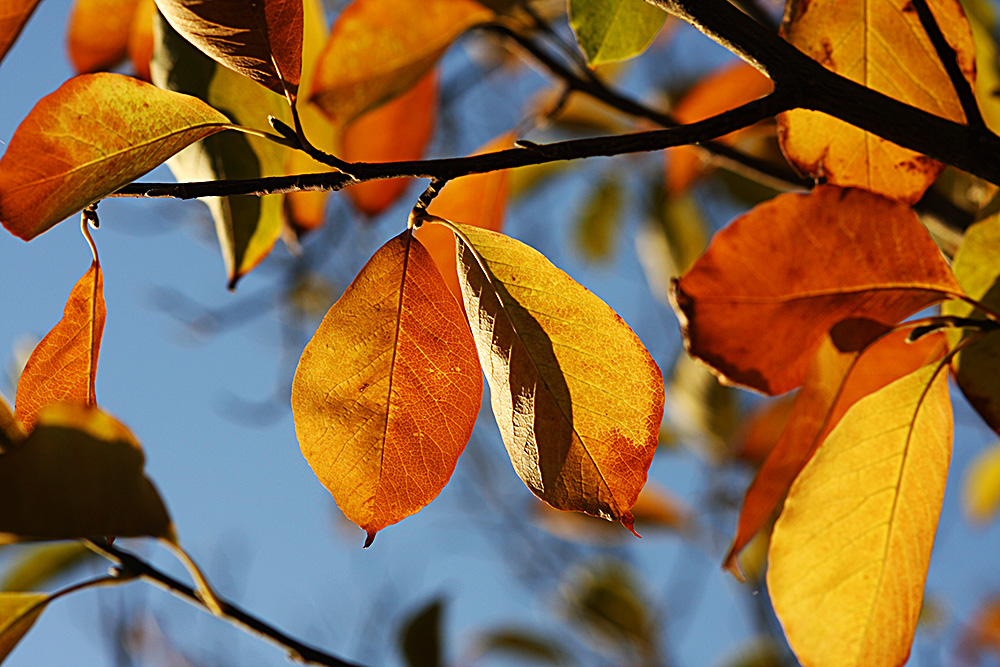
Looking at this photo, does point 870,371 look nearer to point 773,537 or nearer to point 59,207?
point 773,537

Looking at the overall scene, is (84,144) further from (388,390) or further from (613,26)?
(613,26)

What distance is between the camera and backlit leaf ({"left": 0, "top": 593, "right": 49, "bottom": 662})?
390 mm

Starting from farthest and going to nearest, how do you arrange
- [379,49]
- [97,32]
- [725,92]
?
[725,92]
[97,32]
[379,49]

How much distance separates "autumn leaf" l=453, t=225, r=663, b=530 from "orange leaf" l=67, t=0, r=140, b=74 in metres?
0.58

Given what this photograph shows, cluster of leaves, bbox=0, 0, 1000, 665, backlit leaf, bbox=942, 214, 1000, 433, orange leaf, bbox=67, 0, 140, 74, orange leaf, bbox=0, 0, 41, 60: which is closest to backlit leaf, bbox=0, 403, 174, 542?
cluster of leaves, bbox=0, 0, 1000, 665

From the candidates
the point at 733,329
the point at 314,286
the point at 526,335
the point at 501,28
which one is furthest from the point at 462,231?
the point at 314,286

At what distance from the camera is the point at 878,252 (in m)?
0.43

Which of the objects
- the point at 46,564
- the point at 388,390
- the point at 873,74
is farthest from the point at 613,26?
the point at 46,564

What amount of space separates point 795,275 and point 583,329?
14 cm

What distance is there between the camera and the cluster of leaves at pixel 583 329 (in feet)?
1.09

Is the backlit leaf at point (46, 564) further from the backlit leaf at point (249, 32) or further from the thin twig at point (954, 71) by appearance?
the thin twig at point (954, 71)

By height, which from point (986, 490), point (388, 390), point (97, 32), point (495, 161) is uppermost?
point (97, 32)

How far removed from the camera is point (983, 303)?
45 centimetres

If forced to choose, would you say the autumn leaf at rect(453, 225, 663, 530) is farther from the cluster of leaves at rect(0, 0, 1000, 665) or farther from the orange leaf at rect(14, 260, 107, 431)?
the orange leaf at rect(14, 260, 107, 431)
